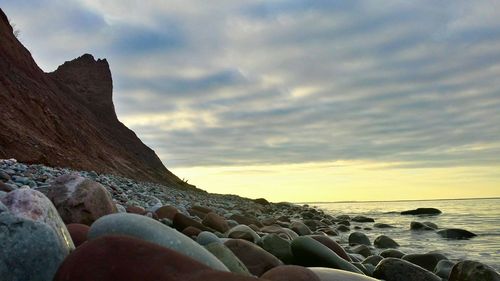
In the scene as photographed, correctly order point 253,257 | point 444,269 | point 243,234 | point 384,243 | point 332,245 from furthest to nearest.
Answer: point 384,243
point 444,269
point 332,245
point 243,234
point 253,257

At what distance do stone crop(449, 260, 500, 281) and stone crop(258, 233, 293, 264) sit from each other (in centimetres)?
187

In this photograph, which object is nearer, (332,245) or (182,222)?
(332,245)

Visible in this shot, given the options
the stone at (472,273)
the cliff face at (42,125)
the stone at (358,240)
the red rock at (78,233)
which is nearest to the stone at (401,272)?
the stone at (472,273)

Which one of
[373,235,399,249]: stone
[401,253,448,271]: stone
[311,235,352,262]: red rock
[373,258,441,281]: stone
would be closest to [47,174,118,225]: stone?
[311,235,352,262]: red rock

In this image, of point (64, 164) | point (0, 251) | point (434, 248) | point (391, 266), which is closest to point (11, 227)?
point (0, 251)

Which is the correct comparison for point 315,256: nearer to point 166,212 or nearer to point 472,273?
point 472,273

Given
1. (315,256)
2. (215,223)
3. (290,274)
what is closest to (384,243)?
(215,223)

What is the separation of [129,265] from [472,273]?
417cm

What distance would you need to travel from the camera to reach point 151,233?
2691 mm

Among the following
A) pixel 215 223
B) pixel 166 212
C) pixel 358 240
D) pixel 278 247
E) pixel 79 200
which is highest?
pixel 79 200

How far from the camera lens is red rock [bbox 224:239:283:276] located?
12.8 feet

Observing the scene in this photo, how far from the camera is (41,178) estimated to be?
7523 millimetres

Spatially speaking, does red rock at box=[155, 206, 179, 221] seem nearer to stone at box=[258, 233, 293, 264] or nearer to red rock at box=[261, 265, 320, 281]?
stone at box=[258, 233, 293, 264]

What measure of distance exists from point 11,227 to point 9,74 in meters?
17.6
